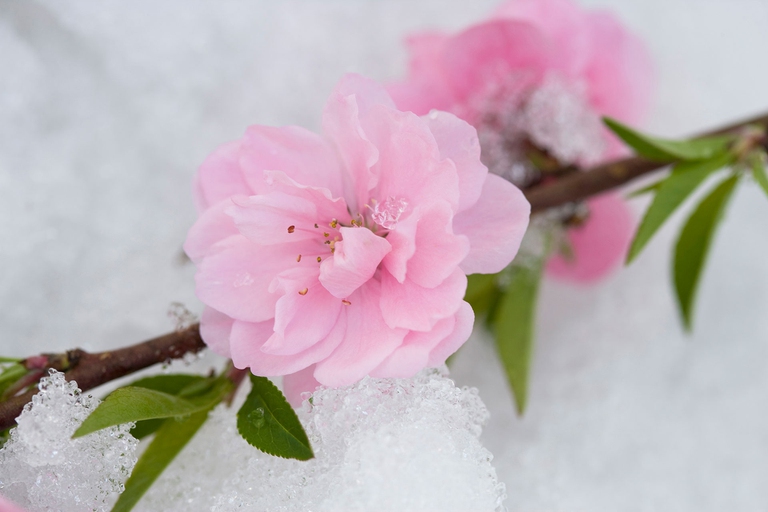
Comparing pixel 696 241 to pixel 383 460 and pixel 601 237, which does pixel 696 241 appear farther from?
pixel 383 460

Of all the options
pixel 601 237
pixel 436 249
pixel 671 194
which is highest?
pixel 436 249

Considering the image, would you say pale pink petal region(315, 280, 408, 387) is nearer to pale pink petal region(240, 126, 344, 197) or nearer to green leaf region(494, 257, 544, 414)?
pale pink petal region(240, 126, 344, 197)

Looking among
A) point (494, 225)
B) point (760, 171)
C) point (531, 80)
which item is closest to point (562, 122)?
point (531, 80)

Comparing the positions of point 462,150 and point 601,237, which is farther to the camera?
point 601,237

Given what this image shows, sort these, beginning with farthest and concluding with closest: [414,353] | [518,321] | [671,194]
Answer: [518,321]
[671,194]
[414,353]

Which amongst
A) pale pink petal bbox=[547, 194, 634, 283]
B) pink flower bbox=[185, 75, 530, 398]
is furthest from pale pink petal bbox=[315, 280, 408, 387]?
pale pink petal bbox=[547, 194, 634, 283]
